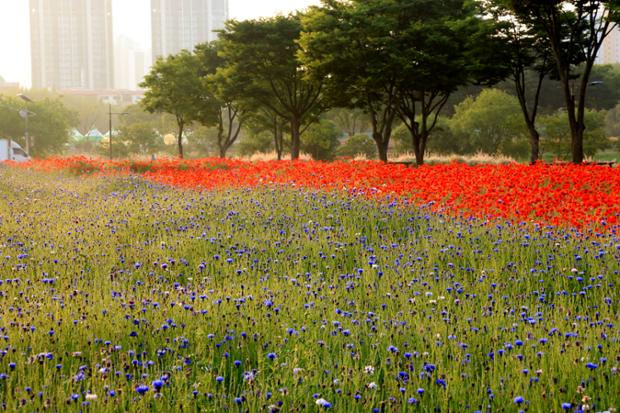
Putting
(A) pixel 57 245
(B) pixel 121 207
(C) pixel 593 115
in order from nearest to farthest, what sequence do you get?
(A) pixel 57 245
(B) pixel 121 207
(C) pixel 593 115

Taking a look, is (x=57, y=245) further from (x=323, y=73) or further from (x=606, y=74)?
(x=606, y=74)

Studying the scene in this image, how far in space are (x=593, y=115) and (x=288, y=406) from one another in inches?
1814

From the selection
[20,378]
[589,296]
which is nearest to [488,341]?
[589,296]

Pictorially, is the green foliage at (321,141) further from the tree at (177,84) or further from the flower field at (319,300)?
the flower field at (319,300)

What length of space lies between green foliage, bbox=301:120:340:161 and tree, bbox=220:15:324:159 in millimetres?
9753

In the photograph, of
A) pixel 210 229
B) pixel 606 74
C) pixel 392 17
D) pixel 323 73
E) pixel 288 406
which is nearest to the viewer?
pixel 288 406

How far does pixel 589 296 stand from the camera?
655cm

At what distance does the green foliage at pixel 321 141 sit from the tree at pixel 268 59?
9753 mm

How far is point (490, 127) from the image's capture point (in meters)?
45.7

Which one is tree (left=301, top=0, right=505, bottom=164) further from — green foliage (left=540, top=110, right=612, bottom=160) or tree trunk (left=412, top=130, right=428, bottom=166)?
green foliage (left=540, top=110, right=612, bottom=160)

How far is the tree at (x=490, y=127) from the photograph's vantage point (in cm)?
4491

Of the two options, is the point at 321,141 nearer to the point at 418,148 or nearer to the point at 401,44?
the point at 418,148

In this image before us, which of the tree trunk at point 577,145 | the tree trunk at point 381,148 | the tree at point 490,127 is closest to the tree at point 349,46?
the tree trunk at point 381,148

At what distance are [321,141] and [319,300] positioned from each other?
37.9m
